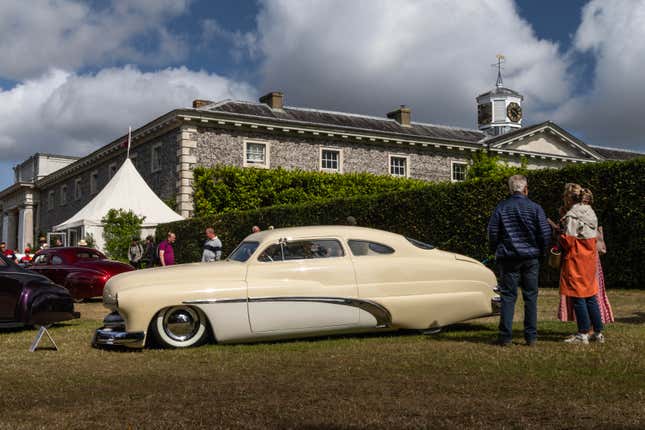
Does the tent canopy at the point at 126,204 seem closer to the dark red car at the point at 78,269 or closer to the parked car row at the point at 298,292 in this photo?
the dark red car at the point at 78,269

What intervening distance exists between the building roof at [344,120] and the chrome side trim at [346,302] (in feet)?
74.3

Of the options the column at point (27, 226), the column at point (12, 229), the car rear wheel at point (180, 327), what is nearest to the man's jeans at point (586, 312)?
the car rear wheel at point (180, 327)

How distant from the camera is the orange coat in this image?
728cm

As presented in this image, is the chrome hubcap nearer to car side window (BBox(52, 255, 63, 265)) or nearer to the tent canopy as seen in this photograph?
car side window (BBox(52, 255, 63, 265))

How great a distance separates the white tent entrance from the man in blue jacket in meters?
20.5

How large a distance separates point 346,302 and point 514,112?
135ft

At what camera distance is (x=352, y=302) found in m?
8.07

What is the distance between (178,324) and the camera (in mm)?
7754

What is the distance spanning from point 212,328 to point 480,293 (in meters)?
3.38

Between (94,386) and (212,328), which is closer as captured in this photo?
(94,386)

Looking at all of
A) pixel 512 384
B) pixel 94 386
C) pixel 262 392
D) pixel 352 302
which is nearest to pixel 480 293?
pixel 352 302

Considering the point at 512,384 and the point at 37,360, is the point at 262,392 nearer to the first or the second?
the point at 512,384

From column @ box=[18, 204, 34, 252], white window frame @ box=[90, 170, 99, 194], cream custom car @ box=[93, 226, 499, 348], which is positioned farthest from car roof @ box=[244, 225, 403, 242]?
column @ box=[18, 204, 34, 252]

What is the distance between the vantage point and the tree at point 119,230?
25172 millimetres
